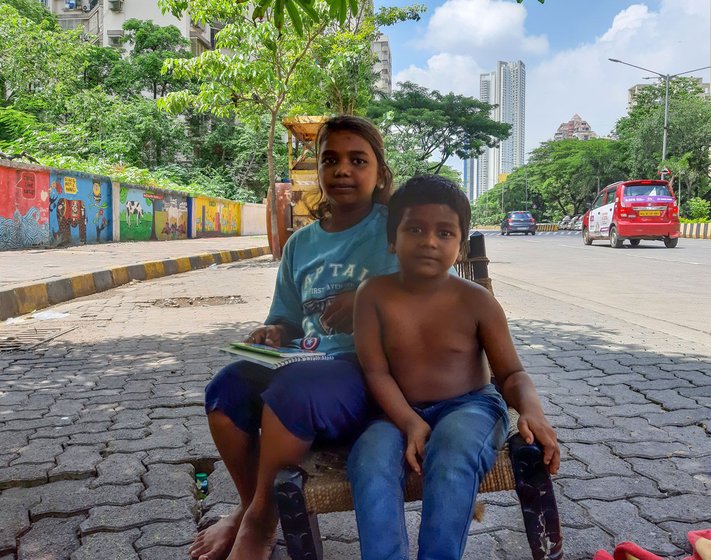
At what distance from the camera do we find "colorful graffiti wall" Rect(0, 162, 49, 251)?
40.1 ft

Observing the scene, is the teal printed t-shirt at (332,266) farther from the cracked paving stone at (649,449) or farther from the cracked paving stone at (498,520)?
the cracked paving stone at (649,449)

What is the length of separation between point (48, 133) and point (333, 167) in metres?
23.9

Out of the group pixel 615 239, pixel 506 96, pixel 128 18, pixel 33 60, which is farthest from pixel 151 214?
pixel 506 96

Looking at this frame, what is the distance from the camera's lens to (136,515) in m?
2.12

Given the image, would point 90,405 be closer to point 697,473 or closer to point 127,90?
point 697,473

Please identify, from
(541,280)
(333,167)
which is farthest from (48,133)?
(333,167)

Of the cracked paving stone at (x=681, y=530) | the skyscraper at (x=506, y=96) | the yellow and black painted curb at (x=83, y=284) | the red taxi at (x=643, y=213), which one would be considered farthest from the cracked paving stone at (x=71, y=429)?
the skyscraper at (x=506, y=96)

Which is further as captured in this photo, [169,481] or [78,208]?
[78,208]

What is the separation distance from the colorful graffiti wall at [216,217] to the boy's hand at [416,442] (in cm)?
2127

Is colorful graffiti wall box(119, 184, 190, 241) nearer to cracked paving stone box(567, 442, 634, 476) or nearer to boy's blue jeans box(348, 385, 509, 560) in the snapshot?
cracked paving stone box(567, 442, 634, 476)

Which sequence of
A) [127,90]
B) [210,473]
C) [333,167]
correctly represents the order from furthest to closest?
[127,90], [210,473], [333,167]

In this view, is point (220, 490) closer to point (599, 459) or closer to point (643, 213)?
point (599, 459)

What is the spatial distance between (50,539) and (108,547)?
0.68 ft

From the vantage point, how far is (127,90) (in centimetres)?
3188
